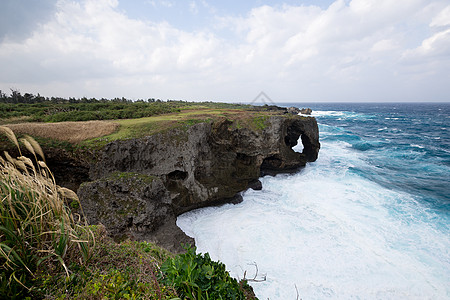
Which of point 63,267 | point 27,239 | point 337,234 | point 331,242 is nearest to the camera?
point 27,239

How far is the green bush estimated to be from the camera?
9.93 ft

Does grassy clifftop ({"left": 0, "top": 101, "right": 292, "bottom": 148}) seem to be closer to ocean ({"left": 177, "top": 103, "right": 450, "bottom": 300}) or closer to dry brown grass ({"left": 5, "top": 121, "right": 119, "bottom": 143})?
dry brown grass ({"left": 5, "top": 121, "right": 119, "bottom": 143})

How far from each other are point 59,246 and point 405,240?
58.4 feet

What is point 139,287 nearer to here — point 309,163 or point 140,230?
point 140,230

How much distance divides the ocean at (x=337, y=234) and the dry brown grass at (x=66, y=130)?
966 cm

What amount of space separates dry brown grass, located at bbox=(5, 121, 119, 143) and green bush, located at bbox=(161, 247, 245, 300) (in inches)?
583

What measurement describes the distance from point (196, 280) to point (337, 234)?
13.5 meters

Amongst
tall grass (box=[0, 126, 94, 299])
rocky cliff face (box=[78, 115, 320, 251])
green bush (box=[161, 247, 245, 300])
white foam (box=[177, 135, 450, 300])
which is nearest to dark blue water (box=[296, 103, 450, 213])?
white foam (box=[177, 135, 450, 300])

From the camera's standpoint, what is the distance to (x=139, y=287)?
2992 mm

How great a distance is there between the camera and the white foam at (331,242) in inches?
393

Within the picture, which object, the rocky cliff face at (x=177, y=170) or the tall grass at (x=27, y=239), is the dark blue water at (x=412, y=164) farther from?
the tall grass at (x=27, y=239)

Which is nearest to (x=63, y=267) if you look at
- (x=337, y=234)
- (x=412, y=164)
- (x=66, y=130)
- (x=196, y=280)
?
(x=196, y=280)

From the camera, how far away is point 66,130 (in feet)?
49.4

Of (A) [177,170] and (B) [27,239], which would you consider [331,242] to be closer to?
(A) [177,170]
